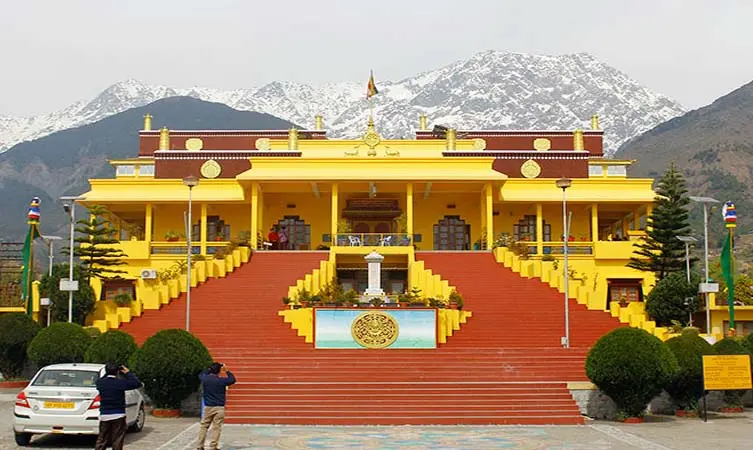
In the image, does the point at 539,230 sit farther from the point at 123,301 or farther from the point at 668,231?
the point at 123,301

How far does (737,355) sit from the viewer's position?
18297 mm

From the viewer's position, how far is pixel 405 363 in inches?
813

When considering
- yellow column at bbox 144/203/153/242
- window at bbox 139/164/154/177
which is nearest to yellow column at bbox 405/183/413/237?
yellow column at bbox 144/203/153/242

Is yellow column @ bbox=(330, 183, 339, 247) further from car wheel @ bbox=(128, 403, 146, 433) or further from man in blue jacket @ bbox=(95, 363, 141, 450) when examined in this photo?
man in blue jacket @ bbox=(95, 363, 141, 450)

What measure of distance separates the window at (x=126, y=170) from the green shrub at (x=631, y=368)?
96.0 feet

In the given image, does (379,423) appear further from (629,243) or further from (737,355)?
(629,243)

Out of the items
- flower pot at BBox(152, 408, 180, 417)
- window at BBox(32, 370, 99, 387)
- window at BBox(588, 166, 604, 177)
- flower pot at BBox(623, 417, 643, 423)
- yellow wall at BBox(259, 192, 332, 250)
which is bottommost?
flower pot at BBox(623, 417, 643, 423)

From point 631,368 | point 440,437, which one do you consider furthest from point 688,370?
point 440,437

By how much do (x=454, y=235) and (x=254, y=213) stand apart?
8679mm

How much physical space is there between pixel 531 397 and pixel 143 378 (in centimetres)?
754

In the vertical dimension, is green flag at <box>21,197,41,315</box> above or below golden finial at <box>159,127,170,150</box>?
below

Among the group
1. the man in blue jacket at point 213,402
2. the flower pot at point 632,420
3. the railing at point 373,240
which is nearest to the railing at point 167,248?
the railing at point 373,240

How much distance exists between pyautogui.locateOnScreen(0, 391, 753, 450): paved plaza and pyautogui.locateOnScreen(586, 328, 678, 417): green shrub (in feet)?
1.76

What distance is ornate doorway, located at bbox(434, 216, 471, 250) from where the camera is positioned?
37781 mm
